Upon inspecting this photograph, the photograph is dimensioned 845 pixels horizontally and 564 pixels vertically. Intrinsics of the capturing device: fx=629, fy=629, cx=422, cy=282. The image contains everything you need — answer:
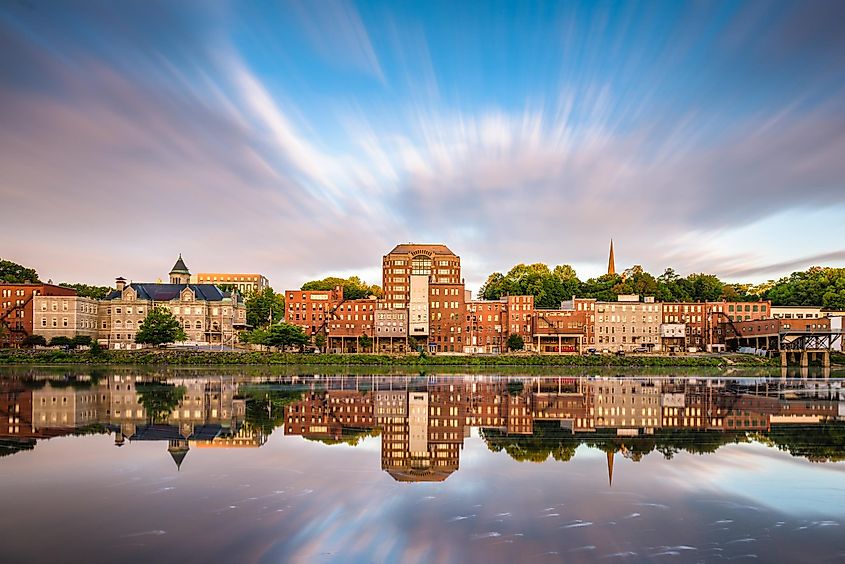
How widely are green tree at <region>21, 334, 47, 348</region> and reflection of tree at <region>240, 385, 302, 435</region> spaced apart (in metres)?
74.6

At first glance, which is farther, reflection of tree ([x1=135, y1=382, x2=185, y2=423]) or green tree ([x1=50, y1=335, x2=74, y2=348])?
green tree ([x1=50, y1=335, x2=74, y2=348])

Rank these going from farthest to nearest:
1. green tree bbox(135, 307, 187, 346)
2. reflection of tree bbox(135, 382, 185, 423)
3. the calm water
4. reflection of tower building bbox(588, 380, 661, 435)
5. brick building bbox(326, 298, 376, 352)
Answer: brick building bbox(326, 298, 376, 352), green tree bbox(135, 307, 187, 346), reflection of tree bbox(135, 382, 185, 423), reflection of tower building bbox(588, 380, 661, 435), the calm water

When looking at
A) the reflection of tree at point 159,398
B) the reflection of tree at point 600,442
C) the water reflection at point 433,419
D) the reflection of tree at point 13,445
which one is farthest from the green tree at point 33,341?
the reflection of tree at point 600,442

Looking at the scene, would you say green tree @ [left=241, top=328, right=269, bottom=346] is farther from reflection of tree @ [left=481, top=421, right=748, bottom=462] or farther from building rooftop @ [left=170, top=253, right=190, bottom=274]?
reflection of tree @ [left=481, top=421, right=748, bottom=462]

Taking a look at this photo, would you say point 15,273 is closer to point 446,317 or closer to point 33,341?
point 33,341

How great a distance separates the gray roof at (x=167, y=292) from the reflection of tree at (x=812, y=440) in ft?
349

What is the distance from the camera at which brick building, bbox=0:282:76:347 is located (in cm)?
10599

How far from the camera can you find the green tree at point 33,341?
332 ft

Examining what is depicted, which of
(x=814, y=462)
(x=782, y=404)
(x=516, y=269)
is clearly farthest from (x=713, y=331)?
(x=814, y=462)

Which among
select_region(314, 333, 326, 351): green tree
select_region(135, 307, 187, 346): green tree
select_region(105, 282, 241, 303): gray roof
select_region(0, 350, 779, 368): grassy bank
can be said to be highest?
select_region(105, 282, 241, 303): gray roof

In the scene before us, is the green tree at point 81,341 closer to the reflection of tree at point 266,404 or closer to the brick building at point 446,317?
the brick building at point 446,317

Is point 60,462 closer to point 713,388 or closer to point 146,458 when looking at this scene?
point 146,458

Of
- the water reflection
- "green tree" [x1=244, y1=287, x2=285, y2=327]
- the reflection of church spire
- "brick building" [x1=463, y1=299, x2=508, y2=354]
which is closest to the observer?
the reflection of church spire

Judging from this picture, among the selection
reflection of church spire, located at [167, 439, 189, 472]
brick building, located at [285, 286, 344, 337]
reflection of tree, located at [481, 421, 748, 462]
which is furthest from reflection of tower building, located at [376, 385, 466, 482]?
brick building, located at [285, 286, 344, 337]
